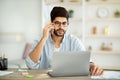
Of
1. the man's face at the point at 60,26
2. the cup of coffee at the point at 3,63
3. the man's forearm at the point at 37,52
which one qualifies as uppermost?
the man's face at the point at 60,26

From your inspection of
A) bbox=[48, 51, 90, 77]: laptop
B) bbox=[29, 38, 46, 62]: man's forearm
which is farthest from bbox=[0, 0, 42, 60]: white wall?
bbox=[48, 51, 90, 77]: laptop

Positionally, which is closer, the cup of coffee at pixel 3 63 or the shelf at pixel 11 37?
the cup of coffee at pixel 3 63

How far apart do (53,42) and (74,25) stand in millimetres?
2528

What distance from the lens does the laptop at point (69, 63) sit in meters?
1.75

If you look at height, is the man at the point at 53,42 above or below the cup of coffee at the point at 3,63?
above

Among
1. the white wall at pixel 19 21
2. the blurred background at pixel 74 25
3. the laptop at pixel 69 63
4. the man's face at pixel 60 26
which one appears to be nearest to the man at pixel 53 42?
the man's face at pixel 60 26

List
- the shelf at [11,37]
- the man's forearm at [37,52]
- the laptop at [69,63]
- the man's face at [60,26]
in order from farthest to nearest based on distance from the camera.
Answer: the shelf at [11,37], the man's face at [60,26], the man's forearm at [37,52], the laptop at [69,63]

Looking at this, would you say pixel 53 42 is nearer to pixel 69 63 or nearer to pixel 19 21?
pixel 69 63

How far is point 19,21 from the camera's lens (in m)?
5.04

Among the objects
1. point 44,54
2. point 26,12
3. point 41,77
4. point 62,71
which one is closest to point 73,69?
point 62,71

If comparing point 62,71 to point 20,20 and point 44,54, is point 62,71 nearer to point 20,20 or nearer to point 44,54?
point 44,54

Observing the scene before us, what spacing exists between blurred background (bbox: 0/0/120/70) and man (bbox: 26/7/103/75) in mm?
2256

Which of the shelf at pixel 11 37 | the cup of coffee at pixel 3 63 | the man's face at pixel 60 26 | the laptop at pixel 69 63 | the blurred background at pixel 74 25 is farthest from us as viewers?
the shelf at pixel 11 37

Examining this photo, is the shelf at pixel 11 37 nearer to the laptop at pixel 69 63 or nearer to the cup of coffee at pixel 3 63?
the cup of coffee at pixel 3 63
